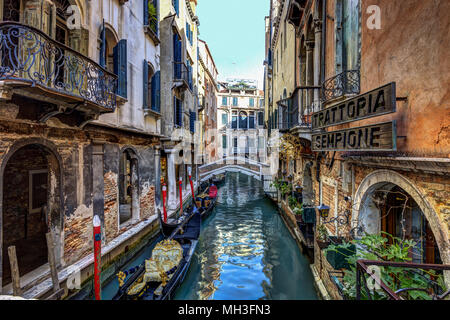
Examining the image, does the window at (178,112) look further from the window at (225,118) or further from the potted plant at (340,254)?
the window at (225,118)

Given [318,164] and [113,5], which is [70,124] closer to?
[113,5]

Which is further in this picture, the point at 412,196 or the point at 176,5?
the point at 176,5

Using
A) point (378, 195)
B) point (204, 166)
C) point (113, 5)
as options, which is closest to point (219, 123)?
point (204, 166)

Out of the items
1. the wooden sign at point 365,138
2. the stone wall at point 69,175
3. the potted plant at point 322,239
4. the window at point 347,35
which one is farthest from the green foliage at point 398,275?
the stone wall at point 69,175

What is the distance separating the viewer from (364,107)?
3.31m

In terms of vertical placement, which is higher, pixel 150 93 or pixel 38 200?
pixel 150 93

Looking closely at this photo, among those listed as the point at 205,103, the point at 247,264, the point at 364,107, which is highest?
the point at 205,103

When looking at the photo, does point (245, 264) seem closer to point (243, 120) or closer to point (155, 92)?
point (155, 92)

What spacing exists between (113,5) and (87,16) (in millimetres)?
1468

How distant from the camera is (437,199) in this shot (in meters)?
2.50

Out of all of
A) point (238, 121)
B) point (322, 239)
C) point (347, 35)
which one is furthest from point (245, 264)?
point (238, 121)

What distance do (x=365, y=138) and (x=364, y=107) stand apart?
422 mm

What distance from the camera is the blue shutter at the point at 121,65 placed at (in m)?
6.16

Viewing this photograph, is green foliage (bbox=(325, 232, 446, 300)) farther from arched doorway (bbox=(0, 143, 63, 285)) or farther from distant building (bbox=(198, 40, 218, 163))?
distant building (bbox=(198, 40, 218, 163))
